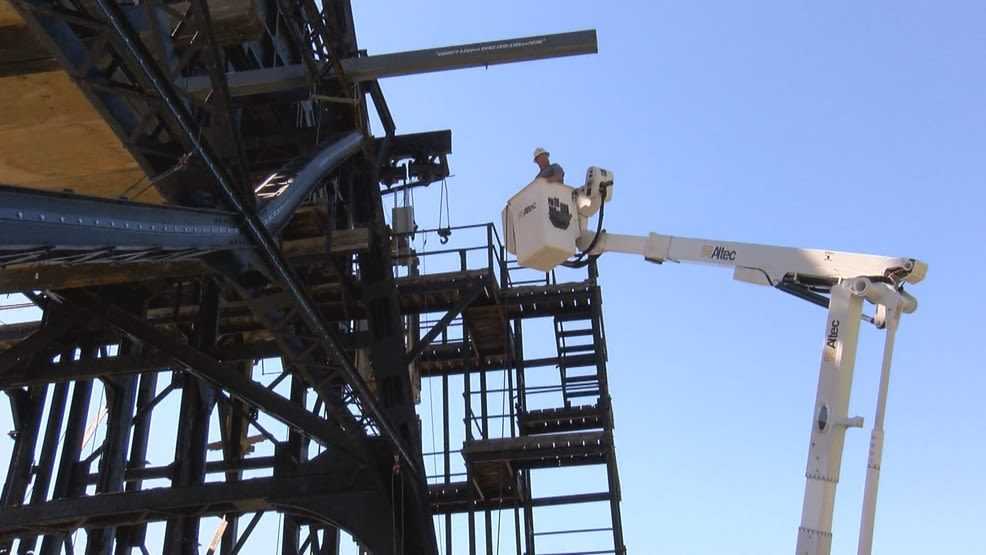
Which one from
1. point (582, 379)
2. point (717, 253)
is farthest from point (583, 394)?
point (717, 253)

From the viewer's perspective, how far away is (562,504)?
1792cm

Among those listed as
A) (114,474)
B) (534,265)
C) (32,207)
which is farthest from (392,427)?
(32,207)

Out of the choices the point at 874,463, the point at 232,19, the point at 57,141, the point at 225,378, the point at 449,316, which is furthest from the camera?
the point at 449,316

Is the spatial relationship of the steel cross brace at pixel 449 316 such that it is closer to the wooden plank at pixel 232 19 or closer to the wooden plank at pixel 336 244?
the wooden plank at pixel 336 244

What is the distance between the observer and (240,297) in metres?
16.7

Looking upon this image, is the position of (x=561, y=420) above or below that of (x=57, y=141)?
below

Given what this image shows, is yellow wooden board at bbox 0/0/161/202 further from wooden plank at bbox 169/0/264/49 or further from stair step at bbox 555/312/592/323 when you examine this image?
stair step at bbox 555/312/592/323

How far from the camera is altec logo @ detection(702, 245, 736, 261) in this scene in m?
10.4

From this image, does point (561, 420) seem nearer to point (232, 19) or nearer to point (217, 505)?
point (217, 505)

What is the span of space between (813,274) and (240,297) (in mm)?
9946

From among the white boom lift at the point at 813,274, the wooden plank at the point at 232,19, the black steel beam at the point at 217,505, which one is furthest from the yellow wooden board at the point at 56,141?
the black steel beam at the point at 217,505

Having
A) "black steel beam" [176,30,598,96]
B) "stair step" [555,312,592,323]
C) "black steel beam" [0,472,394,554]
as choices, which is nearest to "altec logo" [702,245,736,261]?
"black steel beam" [176,30,598,96]

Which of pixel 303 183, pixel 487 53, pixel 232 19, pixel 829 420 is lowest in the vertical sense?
pixel 829 420

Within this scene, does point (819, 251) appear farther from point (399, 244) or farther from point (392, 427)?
point (399, 244)
